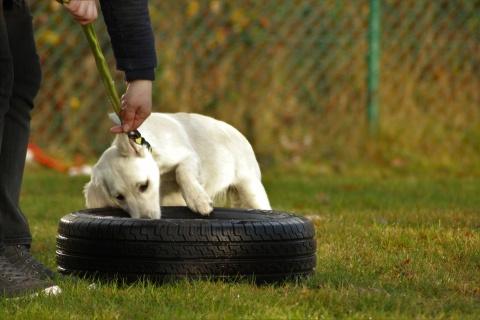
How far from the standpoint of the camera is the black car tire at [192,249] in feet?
10.3

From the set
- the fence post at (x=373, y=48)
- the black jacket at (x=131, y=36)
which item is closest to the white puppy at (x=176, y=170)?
the black jacket at (x=131, y=36)

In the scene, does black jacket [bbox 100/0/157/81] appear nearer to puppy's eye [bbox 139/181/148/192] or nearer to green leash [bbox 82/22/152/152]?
green leash [bbox 82/22/152/152]

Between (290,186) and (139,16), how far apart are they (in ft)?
13.5

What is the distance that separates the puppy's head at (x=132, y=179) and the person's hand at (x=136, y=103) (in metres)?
0.72

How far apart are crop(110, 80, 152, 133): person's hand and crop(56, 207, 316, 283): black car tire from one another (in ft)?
1.24

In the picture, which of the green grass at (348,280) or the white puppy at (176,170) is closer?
the green grass at (348,280)

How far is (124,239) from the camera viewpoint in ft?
10.4

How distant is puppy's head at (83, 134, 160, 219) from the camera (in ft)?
13.1

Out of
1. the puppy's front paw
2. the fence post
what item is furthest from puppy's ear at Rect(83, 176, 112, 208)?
the fence post

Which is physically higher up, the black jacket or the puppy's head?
the black jacket

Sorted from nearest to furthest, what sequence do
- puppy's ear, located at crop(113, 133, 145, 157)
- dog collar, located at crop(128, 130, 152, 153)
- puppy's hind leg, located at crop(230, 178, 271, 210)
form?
dog collar, located at crop(128, 130, 152, 153) < puppy's ear, located at crop(113, 133, 145, 157) < puppy's hind leg, located at crop(230, 178, 271, 210)

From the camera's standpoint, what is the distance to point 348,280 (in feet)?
10.6

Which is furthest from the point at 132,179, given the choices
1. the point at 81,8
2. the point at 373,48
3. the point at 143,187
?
the point at 373,48

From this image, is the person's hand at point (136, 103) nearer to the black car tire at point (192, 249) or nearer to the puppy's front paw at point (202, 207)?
the black car tire at point (192, 249)
